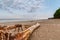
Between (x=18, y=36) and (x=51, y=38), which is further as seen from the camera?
(x=51, y=38)

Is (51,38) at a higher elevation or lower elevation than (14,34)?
lower

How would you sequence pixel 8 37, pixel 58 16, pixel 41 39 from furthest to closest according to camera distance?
1. pixel 58 16
2. pixel 41 39
3. pixel 8 37

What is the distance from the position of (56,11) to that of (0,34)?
16.9 m

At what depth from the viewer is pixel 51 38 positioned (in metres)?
7.33

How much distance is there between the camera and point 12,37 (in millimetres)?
5684

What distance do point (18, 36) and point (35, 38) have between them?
1.78m

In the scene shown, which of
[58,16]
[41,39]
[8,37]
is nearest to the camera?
[8,37]

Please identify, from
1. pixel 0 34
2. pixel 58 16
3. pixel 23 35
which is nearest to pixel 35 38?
pixel 23 35

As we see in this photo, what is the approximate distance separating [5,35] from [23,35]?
0.55 m

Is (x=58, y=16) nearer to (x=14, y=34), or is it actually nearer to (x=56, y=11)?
(x=56, y=11)

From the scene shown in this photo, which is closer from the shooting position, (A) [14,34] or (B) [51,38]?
(A) [14,34]

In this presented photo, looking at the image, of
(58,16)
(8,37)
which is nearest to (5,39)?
(8,37)

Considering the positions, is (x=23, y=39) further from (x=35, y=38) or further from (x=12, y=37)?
(x=35, y=38)

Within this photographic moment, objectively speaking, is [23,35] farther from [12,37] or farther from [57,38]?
[57,38]
